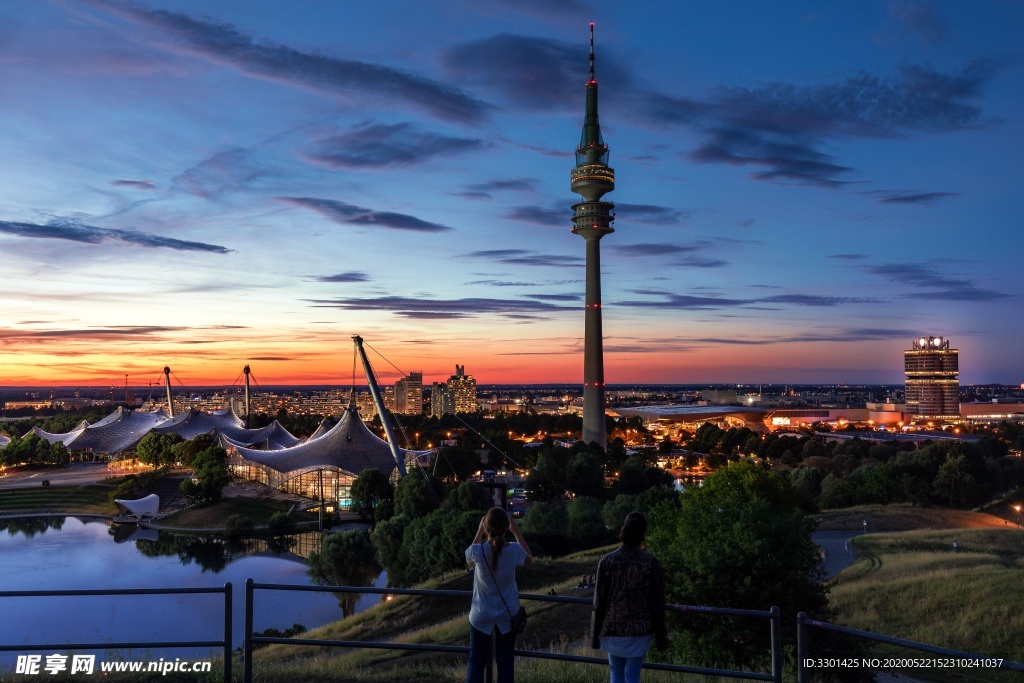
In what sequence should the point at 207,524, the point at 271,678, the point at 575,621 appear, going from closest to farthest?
1. the point at 271,678
2. the point at 575,621
3. the point at 207,524

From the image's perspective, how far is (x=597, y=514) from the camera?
4453 cm

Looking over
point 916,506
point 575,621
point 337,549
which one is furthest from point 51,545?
point 916,506

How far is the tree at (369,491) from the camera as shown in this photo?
55344 millimetres

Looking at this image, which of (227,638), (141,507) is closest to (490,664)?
(227,638)

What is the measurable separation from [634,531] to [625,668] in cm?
116

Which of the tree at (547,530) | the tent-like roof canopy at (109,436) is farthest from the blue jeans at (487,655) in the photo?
the tent-like roof canopy at (109,436)

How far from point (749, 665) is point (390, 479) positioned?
50.2 meters

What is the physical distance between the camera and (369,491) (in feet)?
181

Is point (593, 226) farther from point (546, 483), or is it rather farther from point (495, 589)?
point (495, 589)

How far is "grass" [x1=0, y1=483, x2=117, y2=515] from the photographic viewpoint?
58.7m

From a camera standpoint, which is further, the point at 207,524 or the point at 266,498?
the point at 266,498

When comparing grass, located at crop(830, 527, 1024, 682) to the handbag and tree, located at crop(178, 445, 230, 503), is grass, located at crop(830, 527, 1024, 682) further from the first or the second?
tree, located at crop(178, 445, 230, 503)

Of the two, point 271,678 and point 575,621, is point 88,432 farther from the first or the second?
point 271,678

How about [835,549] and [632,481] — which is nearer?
[835,549]
